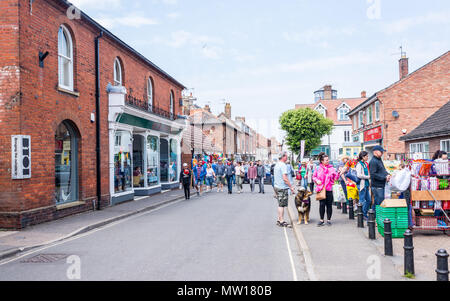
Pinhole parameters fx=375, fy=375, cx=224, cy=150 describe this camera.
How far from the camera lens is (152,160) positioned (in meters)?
19.1

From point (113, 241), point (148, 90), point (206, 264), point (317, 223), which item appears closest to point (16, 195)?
point (113, 241)

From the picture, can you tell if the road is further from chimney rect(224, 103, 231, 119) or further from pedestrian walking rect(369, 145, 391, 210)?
chimney rect(224, 103, 231, 119)

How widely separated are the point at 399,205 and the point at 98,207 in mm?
9963

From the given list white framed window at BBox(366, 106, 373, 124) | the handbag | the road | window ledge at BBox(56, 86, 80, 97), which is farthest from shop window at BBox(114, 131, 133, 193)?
white framed window at BBox(366, 106, 373, 124)

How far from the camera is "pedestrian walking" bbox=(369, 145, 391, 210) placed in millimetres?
8336

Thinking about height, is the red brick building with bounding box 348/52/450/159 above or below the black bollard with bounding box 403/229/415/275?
above

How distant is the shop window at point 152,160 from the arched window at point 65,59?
6.97 metres

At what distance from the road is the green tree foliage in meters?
41.4

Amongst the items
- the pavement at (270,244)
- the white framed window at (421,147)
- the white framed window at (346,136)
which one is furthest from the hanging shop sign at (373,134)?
the white framed window at (346,136)

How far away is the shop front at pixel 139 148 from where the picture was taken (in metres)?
14.6

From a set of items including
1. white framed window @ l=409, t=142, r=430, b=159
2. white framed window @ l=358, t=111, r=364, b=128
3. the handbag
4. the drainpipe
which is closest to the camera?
the handbag

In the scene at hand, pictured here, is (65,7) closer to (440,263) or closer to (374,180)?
(374,180)

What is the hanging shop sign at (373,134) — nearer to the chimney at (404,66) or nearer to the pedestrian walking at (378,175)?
the chimney at (404,66)

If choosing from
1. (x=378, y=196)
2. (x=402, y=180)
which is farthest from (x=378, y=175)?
(x=402, y=180)
